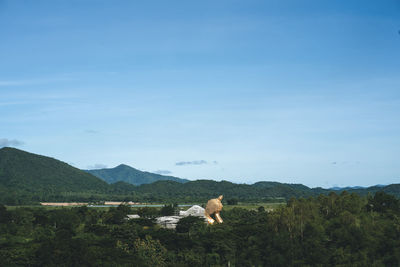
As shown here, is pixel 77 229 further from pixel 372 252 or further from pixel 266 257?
pixel 372 252

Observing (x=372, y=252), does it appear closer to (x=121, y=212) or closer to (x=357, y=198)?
(x=357, y=198)

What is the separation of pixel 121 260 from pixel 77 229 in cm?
3195

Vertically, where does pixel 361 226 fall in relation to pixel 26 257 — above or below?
above

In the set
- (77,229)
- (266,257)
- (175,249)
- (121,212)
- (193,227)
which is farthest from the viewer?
(121,212)

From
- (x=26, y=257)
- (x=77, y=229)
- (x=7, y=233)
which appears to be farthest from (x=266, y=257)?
(x=7, y=233)

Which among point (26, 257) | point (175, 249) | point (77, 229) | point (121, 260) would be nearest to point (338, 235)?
point (175, 249)

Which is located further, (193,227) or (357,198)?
(193,227)

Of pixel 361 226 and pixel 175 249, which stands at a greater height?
pixel 361 226

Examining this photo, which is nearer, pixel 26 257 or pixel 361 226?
pixel 26 257

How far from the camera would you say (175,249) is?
48969mm

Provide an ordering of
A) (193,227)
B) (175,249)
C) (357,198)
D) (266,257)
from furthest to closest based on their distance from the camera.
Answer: (193,227) → (357,198) → (175,249) → (266,257)

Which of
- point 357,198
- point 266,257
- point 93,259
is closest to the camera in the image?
point 93,259

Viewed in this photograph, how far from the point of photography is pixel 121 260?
39406 mm

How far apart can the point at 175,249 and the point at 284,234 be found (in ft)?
40.7
